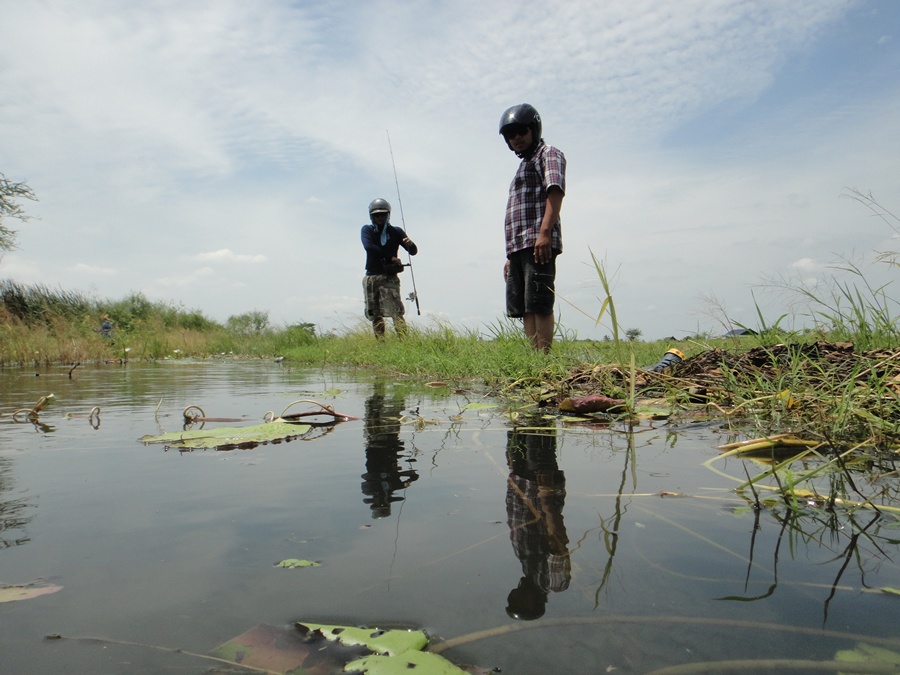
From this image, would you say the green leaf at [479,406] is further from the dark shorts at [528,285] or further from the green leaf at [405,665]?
the green leaf at [405,665]

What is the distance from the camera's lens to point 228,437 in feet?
6.51

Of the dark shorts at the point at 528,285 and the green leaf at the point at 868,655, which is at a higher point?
the dark shorts at the point at 528,285

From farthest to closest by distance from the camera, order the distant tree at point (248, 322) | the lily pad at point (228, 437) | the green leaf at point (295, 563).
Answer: the distant tree at point (248, 322), the lily pad at point (228, 437), the green leaf at point (295, 563)

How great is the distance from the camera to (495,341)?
5074 mm

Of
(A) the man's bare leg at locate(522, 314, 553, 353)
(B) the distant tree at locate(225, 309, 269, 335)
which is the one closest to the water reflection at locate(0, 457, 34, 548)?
(A) the man's bare leg at locate(522, 314, 553, 353)

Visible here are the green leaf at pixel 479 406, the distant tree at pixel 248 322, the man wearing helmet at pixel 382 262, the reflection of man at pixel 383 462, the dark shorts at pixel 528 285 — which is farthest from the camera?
the distant tree at pixel 248 322

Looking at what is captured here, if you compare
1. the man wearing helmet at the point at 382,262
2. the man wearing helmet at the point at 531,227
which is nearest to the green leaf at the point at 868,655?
the man wearing helmet at the point at 531,227

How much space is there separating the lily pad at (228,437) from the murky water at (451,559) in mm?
203

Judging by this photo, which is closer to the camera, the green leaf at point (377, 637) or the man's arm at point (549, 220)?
the green leaf at point (377, 637)

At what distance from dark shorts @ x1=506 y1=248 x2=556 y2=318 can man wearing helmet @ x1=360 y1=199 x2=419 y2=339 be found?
367 centimetres

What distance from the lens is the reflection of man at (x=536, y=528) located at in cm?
78

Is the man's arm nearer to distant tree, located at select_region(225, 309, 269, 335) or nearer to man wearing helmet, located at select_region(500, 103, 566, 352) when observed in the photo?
man wearing helmet, located at select_region(500, 103, 566, 352)

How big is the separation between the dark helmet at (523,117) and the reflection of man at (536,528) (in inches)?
126

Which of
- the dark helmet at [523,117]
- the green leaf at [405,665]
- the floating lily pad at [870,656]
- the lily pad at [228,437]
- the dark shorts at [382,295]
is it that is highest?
the dark helmet at [523,117]
